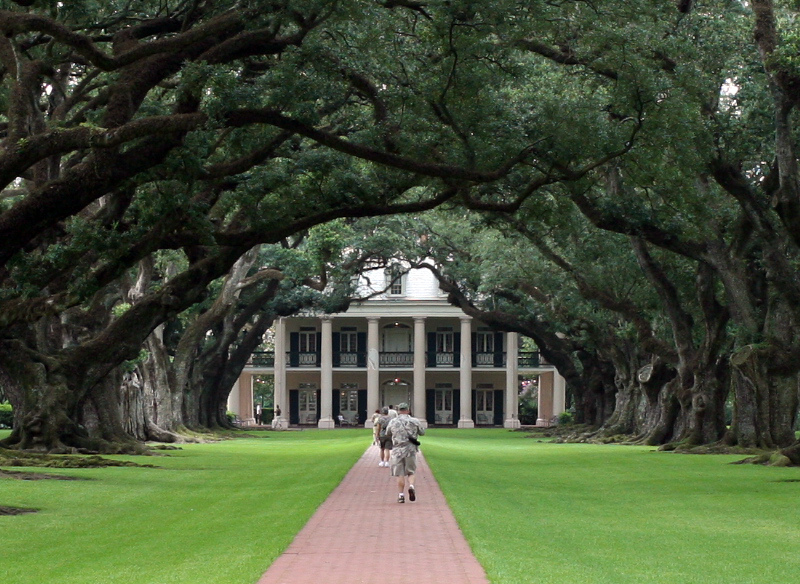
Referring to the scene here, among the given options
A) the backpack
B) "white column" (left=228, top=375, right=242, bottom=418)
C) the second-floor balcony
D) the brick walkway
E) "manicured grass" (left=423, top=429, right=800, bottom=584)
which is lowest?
"manicured grass" (left=423, top=429, right=800, bottom=584)

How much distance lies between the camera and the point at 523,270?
44.0 meters

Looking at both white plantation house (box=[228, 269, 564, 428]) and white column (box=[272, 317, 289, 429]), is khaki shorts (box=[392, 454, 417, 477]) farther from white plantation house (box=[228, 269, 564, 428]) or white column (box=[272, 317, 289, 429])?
white plantation house (box=[228, 269, 564, 428])

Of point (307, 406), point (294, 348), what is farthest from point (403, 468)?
point (307, 406)

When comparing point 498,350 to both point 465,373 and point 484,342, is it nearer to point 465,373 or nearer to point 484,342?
point 484,342

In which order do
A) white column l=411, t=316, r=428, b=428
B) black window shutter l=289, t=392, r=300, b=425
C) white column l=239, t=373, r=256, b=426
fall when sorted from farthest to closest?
white column l=239, t=373, r=256, b=426
black window shutter l=289, t=392, r=300, b=425
white column l=411, t=316, r=428, b=428

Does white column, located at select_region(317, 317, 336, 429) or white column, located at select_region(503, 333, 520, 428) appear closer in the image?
white column, located at select_region(317, 317, 336, 429)

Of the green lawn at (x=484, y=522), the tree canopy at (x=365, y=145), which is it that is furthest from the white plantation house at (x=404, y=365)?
the green lawn at (x=484, y=522)

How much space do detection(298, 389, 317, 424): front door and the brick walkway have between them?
57.3 m

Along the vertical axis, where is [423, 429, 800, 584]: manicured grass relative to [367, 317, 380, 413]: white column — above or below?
below

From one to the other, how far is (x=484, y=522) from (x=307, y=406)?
203 ft

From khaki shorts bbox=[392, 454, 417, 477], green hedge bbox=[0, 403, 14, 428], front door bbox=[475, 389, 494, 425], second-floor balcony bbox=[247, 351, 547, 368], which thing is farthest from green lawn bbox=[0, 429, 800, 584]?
front door bbox=[475, 389, 494, 425]

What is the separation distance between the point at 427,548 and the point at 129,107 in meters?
8.29

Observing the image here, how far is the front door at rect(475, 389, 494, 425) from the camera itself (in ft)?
251

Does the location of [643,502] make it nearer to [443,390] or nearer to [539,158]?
[539,158]
